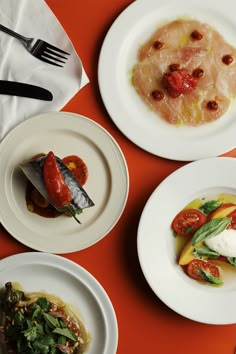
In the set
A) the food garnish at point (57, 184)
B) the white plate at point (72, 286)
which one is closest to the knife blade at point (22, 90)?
the food garnish at point (57, 184)

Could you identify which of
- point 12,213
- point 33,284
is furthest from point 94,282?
point 12,213

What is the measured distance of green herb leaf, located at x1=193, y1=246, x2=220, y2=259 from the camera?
222 centimetres

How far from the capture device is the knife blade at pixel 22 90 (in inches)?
86.5

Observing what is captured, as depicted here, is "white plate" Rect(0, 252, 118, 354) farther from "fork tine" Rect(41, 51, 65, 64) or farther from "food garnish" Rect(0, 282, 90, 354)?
"fork tine" Rect(41, 51, 65, 64)

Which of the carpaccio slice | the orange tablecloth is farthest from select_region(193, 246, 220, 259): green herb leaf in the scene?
the carpaccio slice

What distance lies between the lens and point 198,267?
2232 mm

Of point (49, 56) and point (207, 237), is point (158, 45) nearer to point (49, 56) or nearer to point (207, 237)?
point (49, 56)

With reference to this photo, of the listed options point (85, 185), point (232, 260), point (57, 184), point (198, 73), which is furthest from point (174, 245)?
point (198, 73)

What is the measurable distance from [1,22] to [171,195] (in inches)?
→ 35.1

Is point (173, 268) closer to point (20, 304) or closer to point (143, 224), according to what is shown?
point (143, 224)

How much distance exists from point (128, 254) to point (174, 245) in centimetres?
18

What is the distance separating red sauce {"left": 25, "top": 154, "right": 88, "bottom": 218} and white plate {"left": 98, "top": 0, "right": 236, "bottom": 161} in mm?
207

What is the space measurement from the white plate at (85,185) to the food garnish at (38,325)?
0.19 meters

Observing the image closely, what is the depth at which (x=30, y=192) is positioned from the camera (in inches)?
87.4
